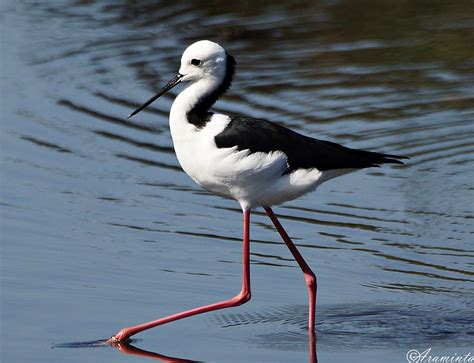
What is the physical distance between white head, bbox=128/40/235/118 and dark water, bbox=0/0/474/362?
3.34ft

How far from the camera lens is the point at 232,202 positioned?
8703mm

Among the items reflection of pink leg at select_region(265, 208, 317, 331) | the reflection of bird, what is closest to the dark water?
reflection of pink leg at select_region(265, 208, 317, 331)

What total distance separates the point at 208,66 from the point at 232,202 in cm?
198

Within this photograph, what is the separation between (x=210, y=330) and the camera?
21.9 ft

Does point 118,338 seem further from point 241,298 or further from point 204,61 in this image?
point 204,61

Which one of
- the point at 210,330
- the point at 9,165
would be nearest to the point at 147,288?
the point at 210,330

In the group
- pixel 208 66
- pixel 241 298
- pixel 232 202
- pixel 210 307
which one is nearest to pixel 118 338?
pixel 210 307

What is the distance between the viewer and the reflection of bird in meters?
6.64

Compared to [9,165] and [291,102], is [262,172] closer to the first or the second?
[9,165]

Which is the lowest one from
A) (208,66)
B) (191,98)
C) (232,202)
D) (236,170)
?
(232,202)

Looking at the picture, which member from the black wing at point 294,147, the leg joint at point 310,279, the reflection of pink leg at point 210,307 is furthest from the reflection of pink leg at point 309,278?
the black wing at point 294,147

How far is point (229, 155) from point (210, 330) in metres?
0.83

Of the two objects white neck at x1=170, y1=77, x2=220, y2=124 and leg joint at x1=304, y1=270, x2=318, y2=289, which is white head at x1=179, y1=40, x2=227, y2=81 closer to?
white neck at x1=170, y1=77, x2=220, y2=124

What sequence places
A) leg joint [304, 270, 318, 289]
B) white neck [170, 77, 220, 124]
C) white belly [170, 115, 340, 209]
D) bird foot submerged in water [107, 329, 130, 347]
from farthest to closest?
1. leg joint [304, 270, 318, 289]
2. white neck [170, 77, 220, 124]
3. white belly [170, 115, 340, 209]
4. bird foot submerged in water [107, 329, 130, 347]
